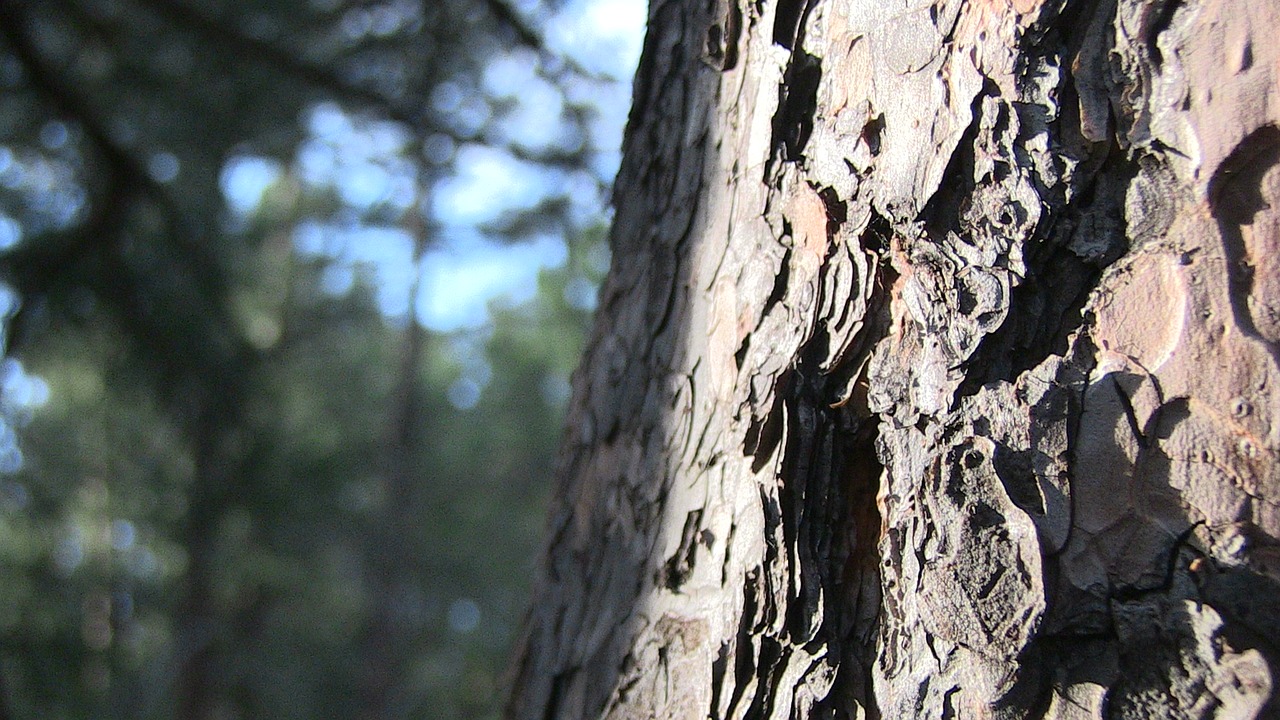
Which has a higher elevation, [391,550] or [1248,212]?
[1248,212]

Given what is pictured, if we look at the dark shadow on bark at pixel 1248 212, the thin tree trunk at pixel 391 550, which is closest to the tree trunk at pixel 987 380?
the dark shadow on bark at pixel 1248 212

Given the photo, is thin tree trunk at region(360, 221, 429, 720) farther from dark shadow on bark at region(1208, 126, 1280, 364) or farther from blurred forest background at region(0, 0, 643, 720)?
dark shadow on bark at region(1208, 126, 1280, 364)

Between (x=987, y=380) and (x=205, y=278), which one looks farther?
(x=205, y=278)

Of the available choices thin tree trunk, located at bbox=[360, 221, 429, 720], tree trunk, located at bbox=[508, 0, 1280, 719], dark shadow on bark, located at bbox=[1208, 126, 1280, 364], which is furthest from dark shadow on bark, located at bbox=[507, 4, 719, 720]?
thin tree trunk, located at bbox=[360, 221, 429, 720]

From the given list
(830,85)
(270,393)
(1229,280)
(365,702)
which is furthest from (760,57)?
(365,702)

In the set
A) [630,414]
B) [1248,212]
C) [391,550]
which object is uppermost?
[1248,212]

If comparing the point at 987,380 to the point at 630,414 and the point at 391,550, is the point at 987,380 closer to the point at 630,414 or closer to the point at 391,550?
the point at 630,414

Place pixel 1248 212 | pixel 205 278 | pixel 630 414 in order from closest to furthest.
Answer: pixel 1248 212 < pixel 630 414 < pixel 205 278

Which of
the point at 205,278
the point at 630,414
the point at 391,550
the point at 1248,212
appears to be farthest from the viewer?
the point at 391,550

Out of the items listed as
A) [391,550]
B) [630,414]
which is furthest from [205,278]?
[391,550]
